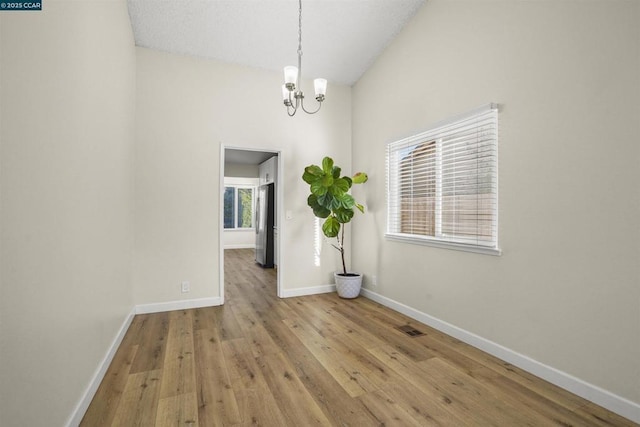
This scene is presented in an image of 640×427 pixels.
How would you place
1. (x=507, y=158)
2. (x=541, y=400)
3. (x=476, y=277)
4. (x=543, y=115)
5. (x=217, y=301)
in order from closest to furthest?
(x=541, y=400), (x=543, y=115), (x=507, y=158), (x=476, y=277), (x=217, y=301)

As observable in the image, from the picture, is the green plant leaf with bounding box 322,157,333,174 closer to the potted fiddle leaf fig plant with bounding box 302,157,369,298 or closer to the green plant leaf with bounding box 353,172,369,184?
the potted fiddle leaf fig plant with bounding box 302,157,369,298

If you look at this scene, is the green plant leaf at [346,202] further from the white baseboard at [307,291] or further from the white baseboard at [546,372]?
the white baseboard at [546,372]

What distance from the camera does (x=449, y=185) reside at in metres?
3.14

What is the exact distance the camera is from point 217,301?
4.04 m

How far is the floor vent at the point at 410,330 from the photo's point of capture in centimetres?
311

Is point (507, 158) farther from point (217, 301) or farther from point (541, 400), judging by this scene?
point (217, 301)

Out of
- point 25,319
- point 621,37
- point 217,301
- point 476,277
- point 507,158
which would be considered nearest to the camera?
point 25,319

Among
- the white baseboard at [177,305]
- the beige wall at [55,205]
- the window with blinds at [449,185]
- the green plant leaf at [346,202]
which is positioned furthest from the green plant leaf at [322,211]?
the beige wall at [55,205]

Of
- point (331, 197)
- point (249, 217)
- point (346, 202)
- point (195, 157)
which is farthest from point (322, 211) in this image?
point (249, 217)

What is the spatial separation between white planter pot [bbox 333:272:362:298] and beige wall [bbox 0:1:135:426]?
8.80 feet

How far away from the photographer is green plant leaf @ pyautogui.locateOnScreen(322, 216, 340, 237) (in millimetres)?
4250

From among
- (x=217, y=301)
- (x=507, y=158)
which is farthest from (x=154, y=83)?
(x=507, y=158)

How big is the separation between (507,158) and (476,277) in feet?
3.52

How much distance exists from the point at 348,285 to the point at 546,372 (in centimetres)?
241
